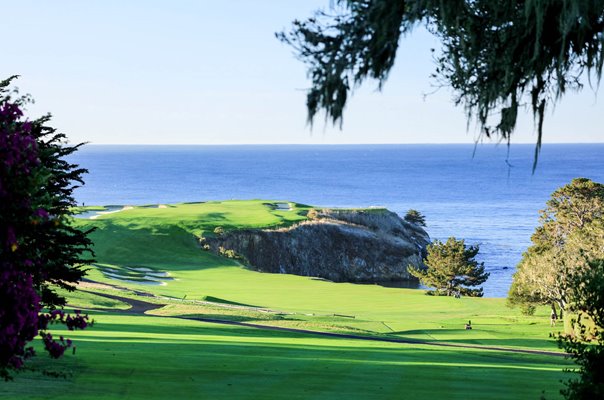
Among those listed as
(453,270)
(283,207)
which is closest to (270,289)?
(453,270)

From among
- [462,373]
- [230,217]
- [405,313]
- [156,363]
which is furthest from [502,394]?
[230,217]

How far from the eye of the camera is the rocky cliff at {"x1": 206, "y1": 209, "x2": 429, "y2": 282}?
79312mm

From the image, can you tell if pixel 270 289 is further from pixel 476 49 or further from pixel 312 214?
pixel 476 49

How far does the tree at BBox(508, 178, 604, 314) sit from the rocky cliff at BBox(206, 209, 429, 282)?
2880cm

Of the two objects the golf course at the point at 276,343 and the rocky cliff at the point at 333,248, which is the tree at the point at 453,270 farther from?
the rocky cliff at the point at 333,248

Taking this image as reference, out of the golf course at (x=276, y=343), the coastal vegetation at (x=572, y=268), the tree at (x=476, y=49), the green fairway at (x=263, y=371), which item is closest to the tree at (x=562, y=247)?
the coastal vegetation at (x=572, y=268)

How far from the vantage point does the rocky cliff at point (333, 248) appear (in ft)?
260

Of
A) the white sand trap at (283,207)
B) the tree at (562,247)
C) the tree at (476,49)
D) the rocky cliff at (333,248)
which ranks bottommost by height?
the rocky cliff at (333,248)

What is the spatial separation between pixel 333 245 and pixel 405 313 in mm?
35634

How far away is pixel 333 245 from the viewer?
8300 cm

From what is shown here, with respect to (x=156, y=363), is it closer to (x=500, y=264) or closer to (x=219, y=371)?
(x=219, y=371)

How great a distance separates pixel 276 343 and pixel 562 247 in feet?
94.5

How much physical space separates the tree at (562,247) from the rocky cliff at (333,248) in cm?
2880

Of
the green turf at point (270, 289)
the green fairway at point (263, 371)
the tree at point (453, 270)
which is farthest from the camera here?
the tree at point (453, 270)
